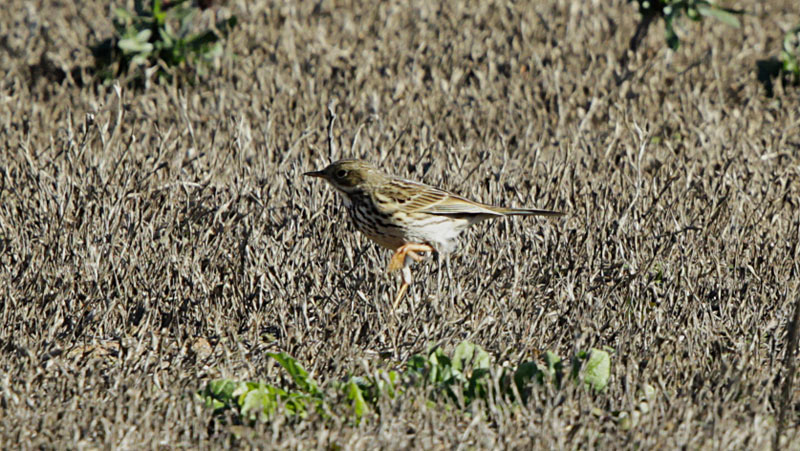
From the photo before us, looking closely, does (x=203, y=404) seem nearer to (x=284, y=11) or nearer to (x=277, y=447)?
(x=277, y=447)

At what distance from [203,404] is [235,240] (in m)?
1.34

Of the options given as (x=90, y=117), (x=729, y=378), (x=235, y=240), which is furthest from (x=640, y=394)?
(x=90, y=117)

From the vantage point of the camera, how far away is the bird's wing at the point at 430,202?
4602mm

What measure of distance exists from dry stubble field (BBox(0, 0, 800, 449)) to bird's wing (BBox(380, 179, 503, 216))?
23 cm

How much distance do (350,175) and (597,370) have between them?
5.19ft

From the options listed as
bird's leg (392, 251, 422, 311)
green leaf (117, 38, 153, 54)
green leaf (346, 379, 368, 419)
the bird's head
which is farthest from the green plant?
green leaf (346, 379, 368, 419)

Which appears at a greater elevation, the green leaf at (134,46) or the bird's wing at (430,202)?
the green leaf at (134,46)

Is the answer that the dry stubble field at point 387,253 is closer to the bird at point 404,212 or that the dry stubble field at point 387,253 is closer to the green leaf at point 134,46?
the bird at point 404,212

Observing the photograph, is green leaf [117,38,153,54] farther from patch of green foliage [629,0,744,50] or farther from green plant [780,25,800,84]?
green plant [780,25,800,84]

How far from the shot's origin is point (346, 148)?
5945mm

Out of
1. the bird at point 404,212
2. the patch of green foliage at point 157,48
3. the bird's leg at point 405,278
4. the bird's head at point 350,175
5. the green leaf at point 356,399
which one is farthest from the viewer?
the patch of green foliage at point 157,48

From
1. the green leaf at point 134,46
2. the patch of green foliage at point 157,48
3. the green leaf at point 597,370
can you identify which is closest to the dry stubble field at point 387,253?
the green leaf at point 597,370

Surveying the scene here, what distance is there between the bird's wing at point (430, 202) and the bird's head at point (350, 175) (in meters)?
0.09

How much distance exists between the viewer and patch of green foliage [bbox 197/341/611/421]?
341 centimetres
